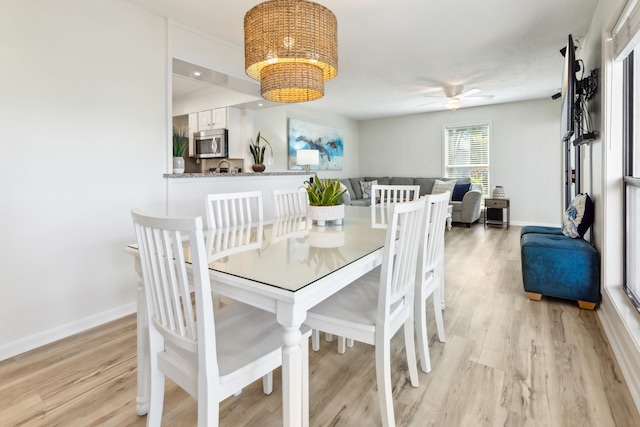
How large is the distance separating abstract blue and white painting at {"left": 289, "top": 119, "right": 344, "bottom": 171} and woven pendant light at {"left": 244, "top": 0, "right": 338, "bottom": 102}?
397 cm

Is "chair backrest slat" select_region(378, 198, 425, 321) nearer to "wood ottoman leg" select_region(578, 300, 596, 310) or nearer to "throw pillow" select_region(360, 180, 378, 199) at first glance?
"wood ottoman leg" select_region(578, 300, 596, 310)

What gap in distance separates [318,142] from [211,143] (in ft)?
7.33

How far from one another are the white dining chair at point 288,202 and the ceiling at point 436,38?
1438mm

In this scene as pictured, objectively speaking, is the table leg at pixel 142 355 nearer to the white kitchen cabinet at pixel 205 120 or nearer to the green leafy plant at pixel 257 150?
the green leafy plant at pixel 257 150

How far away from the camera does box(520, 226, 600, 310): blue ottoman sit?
245cm

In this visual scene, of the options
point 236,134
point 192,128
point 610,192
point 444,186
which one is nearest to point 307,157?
point 236,134

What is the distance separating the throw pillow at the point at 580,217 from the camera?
8.84 feet

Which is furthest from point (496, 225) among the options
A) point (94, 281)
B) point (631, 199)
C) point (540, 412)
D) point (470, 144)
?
point (94, 281)

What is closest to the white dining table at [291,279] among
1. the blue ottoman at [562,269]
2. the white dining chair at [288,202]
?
the white dining chair at [288,202]

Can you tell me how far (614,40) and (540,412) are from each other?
89.5 inches

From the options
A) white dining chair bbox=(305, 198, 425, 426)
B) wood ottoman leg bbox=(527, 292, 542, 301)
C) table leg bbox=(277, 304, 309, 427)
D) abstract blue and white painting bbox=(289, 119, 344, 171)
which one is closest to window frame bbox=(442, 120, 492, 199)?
abstract blue and white painting bbox=(289, 119, 344, 171)

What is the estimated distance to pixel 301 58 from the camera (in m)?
1.80

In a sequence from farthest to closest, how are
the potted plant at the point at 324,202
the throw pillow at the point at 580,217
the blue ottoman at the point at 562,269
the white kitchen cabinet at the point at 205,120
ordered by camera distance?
the white kitchen cabinet at the point at 205,120, the throw pillow at the point at 580,217, the blue ottoman at the point at 562,269, the potted plant at the point at 324,202

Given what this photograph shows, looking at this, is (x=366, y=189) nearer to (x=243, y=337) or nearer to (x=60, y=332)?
(x=60, y=332)
